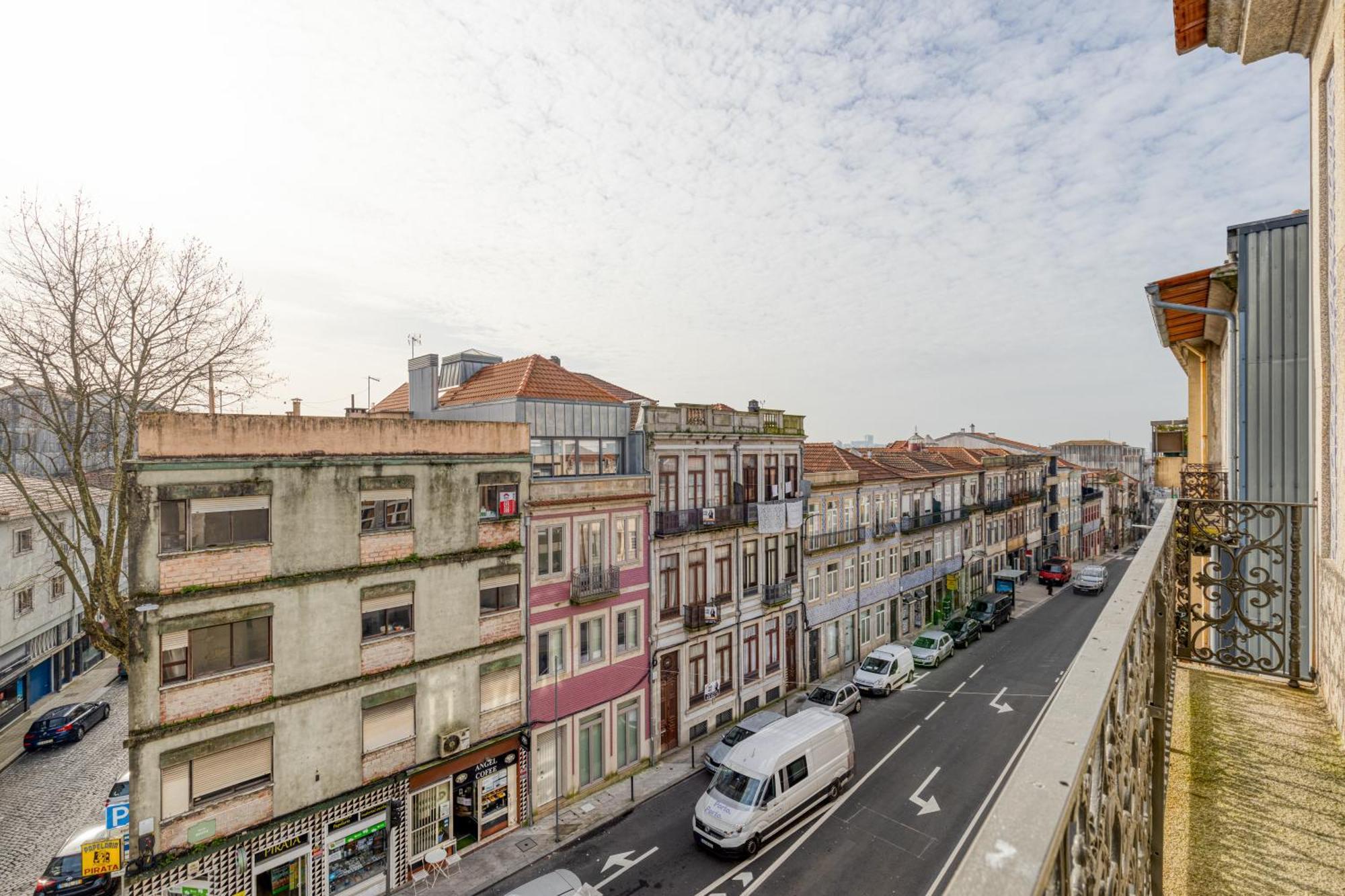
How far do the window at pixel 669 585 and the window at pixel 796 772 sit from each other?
23.5 ft

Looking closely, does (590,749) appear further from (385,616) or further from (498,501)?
(498,501)

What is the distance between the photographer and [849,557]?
105 ft

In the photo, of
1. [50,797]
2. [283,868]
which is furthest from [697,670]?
[50,797]

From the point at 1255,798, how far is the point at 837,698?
21685 mm

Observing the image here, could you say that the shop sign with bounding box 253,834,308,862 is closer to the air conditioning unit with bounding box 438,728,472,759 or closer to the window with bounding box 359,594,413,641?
the air conditioning unit with bounding box 438,728,472,759

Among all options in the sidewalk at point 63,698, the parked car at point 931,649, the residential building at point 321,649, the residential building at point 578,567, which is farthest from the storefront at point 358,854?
the parked car at point 931,649

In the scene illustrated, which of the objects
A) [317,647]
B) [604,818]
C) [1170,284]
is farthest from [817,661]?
[1170,284]

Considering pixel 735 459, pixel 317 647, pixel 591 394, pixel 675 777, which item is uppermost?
pixel 591 394

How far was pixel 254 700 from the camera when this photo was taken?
14.5 meters

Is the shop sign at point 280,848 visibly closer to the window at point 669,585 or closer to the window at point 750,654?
→ the window at point 669,585

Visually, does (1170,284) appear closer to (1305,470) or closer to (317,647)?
(1305,470)

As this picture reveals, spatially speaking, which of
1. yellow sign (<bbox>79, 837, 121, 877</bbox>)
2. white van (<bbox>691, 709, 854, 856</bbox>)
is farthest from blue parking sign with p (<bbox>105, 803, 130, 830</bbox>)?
white van (<bbox>691, 709, 854, 856</bbox>)

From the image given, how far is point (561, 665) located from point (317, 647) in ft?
23.2

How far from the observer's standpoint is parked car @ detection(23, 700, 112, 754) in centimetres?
2355
